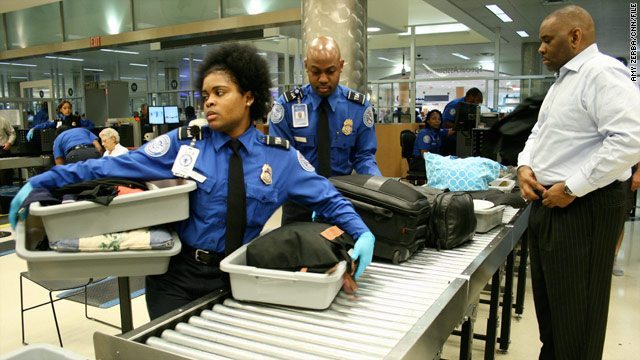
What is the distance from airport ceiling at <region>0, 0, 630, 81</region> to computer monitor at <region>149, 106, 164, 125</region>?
2.53m

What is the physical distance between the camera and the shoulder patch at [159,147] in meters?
1.75

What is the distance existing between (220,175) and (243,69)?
409 millimetres

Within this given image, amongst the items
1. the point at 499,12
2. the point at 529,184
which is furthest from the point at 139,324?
the point at 499,12

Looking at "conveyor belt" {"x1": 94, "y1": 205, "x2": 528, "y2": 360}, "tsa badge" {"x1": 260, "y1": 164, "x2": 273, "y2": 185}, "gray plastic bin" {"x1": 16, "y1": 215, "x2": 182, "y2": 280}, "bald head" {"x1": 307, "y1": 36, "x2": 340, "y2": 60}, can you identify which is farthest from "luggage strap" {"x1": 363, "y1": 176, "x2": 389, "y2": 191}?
"gray plastic bin" {"x1": 16, "y1": 215, "x2": 182, "y2": 280}

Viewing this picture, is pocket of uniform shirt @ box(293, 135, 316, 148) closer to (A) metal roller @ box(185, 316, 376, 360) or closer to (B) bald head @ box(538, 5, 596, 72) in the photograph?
(B) bald head @ box(538, 5, 596, 72)

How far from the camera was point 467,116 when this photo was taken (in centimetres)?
525

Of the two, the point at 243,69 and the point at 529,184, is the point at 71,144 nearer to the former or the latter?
the point at 243,69

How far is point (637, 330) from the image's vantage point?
3.42 meters

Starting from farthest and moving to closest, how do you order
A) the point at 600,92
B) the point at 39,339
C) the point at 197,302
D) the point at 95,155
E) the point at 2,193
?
1. the point at 2,193
2. the point at 95,155
3. the point at 39,339
4. the point at 600,92
5. the point at 197,302

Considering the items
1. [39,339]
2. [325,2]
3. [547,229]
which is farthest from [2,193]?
[547,229]

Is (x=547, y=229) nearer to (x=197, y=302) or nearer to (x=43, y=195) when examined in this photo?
(x=197, y=302)

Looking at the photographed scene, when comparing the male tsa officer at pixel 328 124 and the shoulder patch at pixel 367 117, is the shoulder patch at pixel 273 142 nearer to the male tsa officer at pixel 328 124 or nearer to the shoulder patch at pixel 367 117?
the male tsa officer at pixel 328 124

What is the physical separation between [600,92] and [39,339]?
3588 millimetres

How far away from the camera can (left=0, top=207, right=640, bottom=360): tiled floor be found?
3209 mm
